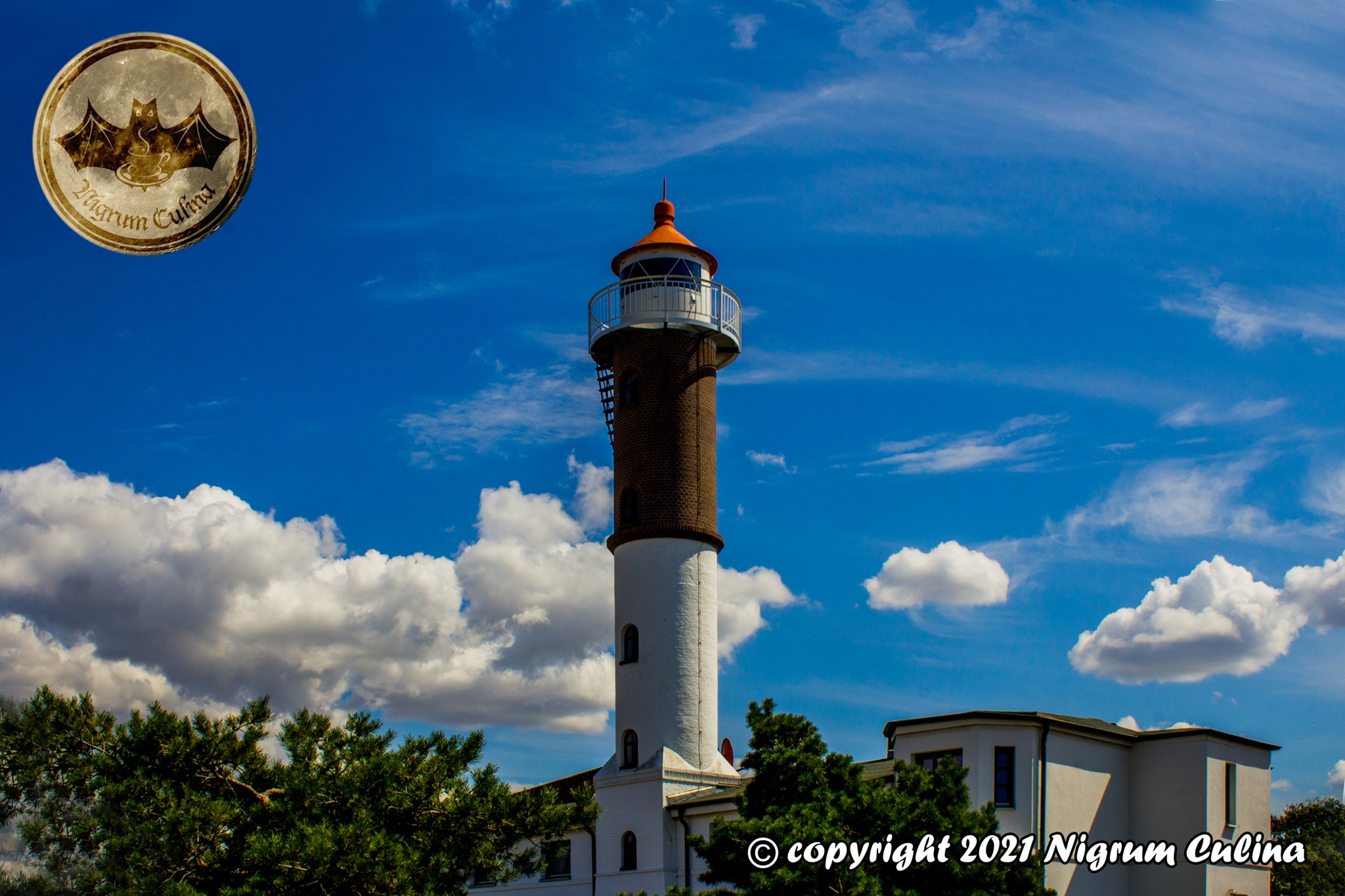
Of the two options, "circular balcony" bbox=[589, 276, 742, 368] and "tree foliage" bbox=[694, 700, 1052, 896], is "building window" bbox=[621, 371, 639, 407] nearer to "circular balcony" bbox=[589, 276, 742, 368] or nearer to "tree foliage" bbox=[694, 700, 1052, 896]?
"circular balcony" bbox=[589, 276, 742, 368]

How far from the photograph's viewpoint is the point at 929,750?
30.9 m

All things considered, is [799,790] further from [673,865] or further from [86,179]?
[86,179]

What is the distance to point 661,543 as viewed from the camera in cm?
3894

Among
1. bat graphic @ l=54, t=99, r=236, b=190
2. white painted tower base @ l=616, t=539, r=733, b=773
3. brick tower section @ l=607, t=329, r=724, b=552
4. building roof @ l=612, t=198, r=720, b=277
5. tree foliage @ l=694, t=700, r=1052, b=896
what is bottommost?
tree foliage @ l=694, t=700, r=1052, b=896

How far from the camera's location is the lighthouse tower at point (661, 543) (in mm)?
37062

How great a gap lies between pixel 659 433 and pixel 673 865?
1297 cm

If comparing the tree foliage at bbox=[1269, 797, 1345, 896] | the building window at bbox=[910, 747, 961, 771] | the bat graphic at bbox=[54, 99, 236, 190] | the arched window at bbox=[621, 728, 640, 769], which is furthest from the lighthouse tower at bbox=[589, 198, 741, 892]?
the bat graphic at bbox=[54, 99, 236, 190]

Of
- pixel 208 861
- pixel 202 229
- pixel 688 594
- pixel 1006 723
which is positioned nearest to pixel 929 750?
pixel 1006 723

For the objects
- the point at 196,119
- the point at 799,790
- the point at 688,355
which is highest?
the point at 688,355

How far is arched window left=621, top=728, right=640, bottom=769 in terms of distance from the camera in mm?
37969

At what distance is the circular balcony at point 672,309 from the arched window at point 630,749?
12819mm

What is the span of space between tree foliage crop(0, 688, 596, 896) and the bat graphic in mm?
11928

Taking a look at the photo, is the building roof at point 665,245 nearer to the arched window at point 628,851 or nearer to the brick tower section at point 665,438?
the brick tower section at point 665,438

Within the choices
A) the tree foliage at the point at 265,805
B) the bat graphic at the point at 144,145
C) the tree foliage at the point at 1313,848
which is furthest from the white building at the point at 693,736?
the bat graphic at the point at 144,145
